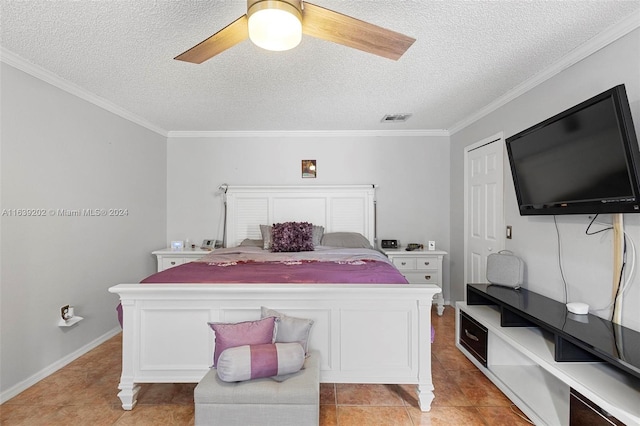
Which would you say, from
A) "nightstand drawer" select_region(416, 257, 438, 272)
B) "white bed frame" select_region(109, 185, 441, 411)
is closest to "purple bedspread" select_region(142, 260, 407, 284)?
"white bed frame" select_region(109, 185, 441, 411)

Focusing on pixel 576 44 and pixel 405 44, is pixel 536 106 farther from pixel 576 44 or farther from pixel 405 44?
pixel 405 44

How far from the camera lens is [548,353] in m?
1.88

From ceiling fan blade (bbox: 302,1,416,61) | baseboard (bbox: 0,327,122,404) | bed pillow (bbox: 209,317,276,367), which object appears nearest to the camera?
ceiling fan blade (bbox: 302,1,416,61)

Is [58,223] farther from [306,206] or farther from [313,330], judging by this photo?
[306,206]

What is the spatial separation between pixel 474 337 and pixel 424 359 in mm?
850

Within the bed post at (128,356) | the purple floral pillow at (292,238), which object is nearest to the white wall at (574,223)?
the purple floral pillow at (292,238)

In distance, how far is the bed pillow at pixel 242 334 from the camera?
172 cm

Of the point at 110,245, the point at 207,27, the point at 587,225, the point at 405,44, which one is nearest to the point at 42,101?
the point at 110,245

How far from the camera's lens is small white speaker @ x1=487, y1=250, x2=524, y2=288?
2609mm

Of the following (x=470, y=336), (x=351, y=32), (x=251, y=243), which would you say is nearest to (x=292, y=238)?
(x=251, y=243)

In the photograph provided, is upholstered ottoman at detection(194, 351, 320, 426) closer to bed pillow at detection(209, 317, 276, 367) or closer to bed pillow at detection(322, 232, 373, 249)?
bed pillow at detection(209, 317, 276, 367)

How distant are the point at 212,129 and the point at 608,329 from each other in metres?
4.42

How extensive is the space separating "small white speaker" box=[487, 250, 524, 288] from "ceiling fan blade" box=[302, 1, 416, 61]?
204cm

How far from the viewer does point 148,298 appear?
2029 mm
